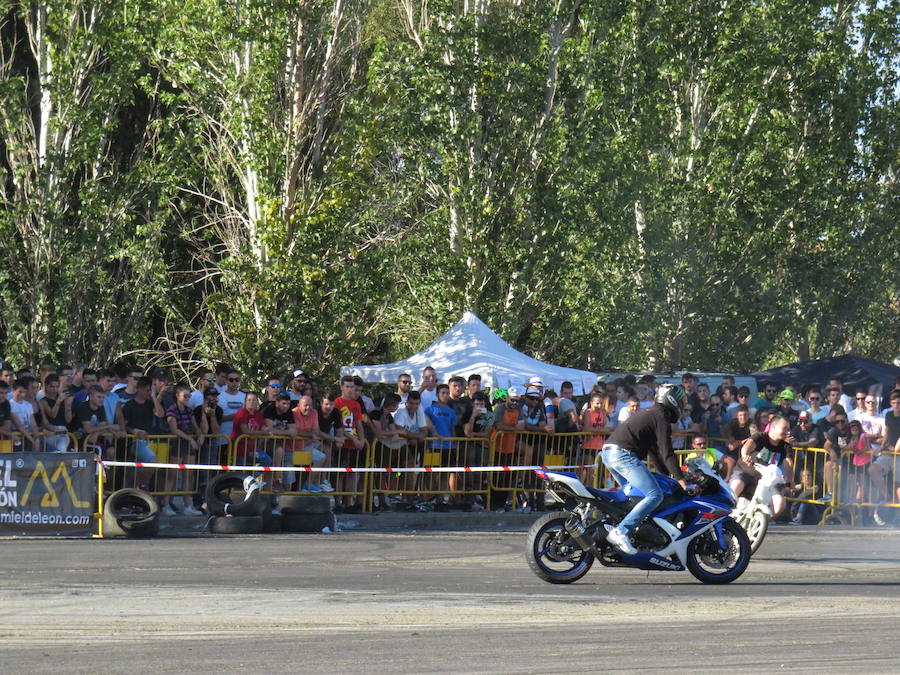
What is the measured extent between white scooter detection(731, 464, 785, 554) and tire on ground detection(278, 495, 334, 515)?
4.83 metres

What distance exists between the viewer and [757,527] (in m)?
14.7

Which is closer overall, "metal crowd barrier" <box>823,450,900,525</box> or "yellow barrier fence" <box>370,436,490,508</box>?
"yellow barrier fence" <box>370,436,490,508</box>

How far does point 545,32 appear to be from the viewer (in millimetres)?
31109

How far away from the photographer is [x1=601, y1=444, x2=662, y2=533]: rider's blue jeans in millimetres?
12320

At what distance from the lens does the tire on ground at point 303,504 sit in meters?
17.0

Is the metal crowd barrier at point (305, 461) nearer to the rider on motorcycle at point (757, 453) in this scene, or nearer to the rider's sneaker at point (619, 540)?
the rider on motorcycle at point (757, 453)

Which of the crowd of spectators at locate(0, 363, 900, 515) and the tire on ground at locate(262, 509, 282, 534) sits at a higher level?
the crowd of spectators at locate(0, 363, 900, 515)

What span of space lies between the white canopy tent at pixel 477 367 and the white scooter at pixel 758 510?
8.97m

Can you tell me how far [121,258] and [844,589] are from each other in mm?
20951

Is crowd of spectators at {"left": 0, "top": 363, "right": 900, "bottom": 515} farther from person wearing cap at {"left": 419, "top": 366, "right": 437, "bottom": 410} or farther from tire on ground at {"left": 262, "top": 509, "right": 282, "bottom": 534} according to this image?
tire on ground at {"left": 262, "top": 509, "right": 282, "bottom": 534}

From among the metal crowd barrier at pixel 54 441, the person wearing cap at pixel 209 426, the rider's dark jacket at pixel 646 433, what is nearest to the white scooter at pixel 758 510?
the rider's dark jacket at pixel 646 433

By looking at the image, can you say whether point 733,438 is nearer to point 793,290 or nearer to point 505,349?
point 505,349

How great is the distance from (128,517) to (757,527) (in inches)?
260

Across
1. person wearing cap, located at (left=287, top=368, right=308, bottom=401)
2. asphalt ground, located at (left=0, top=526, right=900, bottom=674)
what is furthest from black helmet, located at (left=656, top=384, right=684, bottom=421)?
person wearing cap, located at (left=287, top=368, right=308, bottom=401)
